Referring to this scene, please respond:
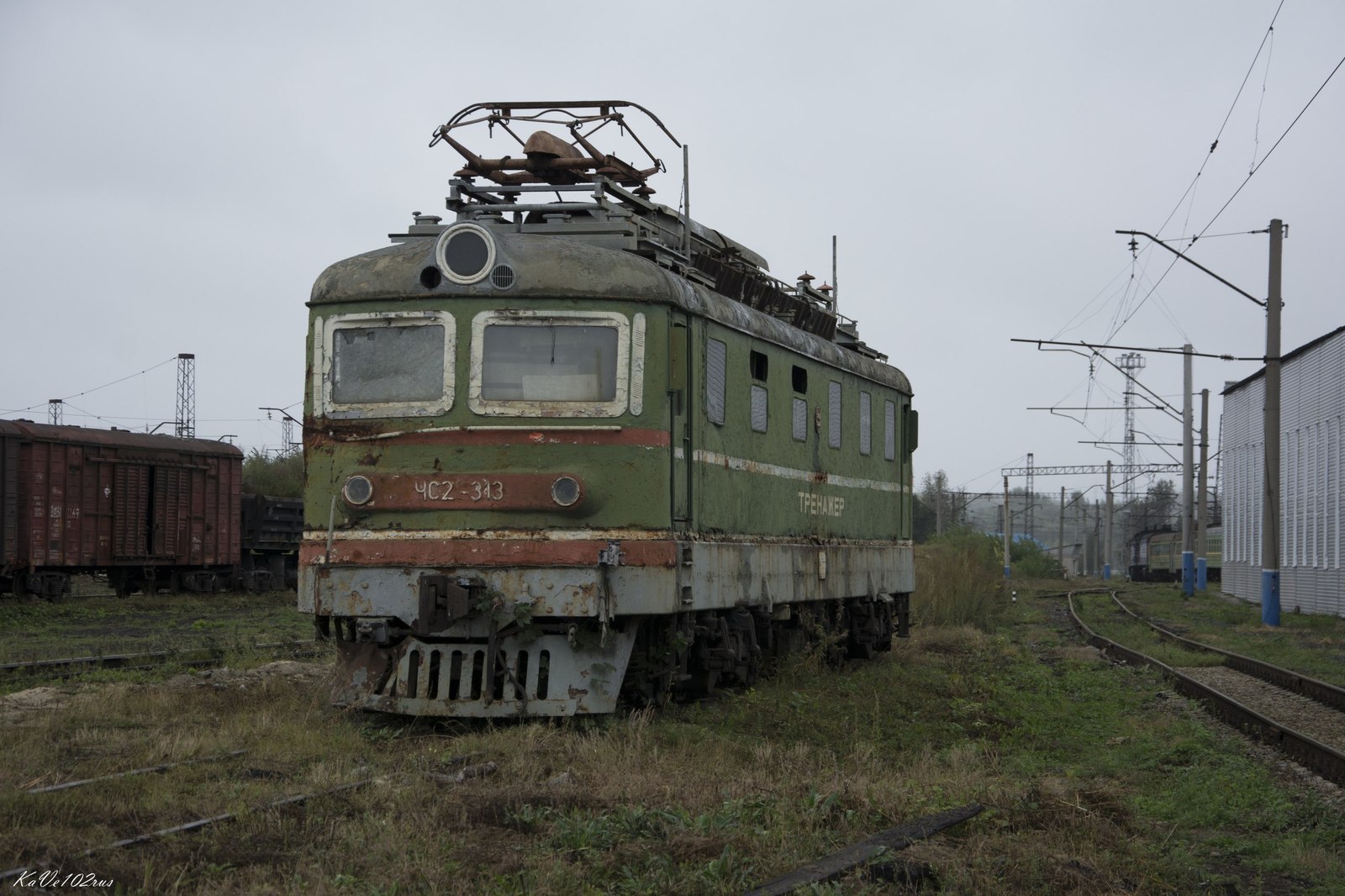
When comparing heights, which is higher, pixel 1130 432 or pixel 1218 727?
pixel 1130 432

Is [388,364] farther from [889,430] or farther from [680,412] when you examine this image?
[889,430]

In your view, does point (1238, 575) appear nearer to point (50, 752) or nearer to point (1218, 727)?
point (1218, 727)

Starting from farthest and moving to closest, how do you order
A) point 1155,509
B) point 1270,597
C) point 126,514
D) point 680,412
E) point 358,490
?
1. point 1155,509
2. point 126,514
3. point 1270,597
4. point 680,412
5. point 358,490

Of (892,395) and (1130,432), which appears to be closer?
(892,395)

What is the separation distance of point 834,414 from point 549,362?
490cm

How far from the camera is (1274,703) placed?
14.4m

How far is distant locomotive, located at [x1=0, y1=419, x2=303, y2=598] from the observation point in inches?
1013

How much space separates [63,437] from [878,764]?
21.8 m

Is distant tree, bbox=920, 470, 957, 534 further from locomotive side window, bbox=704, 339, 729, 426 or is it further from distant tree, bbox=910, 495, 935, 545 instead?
locomotive side window, bbox=704, 339, 729, 426

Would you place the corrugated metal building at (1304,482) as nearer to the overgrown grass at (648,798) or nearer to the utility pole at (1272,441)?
the utility pole at (1272,441)

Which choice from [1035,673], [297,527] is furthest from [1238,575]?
[1035,673]

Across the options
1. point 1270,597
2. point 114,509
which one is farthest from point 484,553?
point 114,509

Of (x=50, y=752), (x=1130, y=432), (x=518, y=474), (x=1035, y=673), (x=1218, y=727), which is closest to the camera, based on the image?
(x=50, y=752)

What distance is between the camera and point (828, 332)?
15000 mm
